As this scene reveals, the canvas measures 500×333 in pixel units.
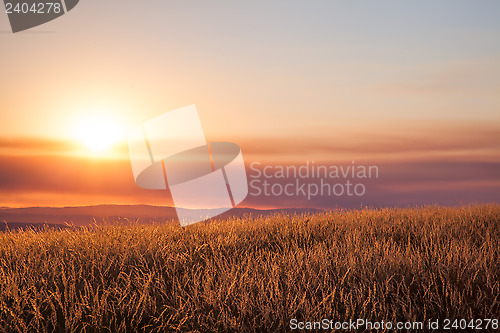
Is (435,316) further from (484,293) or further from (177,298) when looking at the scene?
(177,298)

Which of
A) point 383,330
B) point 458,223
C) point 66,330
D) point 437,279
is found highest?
point 66,330

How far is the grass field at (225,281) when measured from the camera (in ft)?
14.1

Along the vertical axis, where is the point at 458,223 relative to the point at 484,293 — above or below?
below

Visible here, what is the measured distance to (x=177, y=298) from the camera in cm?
480

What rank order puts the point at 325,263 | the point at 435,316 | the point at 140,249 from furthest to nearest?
the point at 140,249, the point at 325,263, the point at 435,316

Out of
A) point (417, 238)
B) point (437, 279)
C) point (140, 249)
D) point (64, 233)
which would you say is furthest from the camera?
point (64, 233)

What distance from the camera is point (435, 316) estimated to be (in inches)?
172

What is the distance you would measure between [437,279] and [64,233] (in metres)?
7.11

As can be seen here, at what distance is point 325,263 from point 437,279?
1.36m

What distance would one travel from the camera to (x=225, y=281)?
4.89 m

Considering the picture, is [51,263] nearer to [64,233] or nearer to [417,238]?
[64,233]

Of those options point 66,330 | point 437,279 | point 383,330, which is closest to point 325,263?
point 437,279

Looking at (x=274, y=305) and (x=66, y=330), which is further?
(x=274, y=305)

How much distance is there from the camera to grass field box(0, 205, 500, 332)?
429 cm
